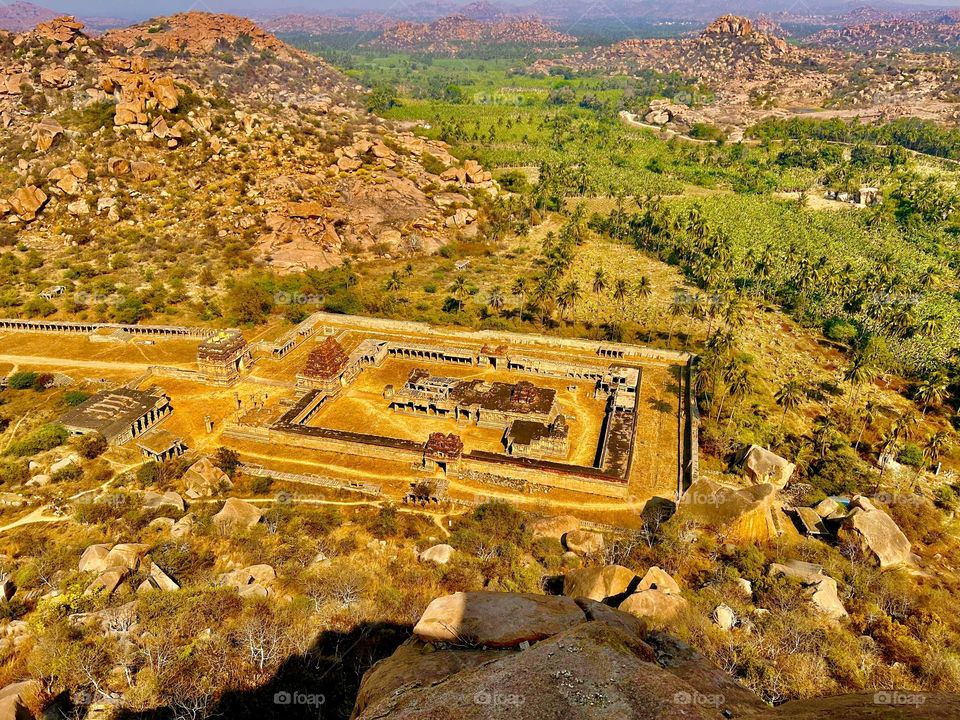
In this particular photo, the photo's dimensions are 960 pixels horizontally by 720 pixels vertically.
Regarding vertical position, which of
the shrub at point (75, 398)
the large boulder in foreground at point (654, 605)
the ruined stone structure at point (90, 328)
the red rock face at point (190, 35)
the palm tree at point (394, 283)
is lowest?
the shrub at point (75, 398)

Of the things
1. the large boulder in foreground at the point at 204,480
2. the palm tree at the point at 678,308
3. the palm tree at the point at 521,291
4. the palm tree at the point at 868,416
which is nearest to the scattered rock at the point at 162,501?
the large boulder in foreground at the point at 204,480

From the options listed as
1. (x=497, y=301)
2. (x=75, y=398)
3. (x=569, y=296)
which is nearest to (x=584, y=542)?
(x=569, y=296)

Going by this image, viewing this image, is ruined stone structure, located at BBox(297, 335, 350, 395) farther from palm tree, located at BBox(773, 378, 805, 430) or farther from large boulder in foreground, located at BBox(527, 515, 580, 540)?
palm tree, located at BBox(773, 378, 805, 430)

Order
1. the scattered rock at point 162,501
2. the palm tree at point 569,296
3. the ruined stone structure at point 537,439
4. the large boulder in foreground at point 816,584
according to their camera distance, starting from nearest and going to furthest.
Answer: the large boulder in foreground at point 816,584
the scattered rock at point 162,501
the ruined stone structure at point 537,439
the palm tree at point 569,296

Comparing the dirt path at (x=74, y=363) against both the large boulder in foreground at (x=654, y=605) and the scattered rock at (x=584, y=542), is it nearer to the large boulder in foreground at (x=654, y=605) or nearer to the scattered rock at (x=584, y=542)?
the scattered rock at (x=584, y=542)

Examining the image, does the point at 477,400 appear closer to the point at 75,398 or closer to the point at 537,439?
the point at 537,439

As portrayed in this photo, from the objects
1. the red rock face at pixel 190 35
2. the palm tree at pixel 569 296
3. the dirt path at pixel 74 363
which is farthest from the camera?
the red rock face at pixel 190 35
